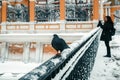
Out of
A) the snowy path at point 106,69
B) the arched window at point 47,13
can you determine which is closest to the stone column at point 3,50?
the arched window at point 47,13

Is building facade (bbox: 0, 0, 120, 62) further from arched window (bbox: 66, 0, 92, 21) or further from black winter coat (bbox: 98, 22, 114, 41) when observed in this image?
black winter coat (bbox: 98, 22, 114, 41)

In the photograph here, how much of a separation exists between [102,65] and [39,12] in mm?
17775

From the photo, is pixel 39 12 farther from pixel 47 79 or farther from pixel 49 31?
pixel 47 79

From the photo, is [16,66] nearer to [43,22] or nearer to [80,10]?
[43,22]

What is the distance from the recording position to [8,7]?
24.8 metres

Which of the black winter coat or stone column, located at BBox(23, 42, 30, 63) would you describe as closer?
the black winter coat

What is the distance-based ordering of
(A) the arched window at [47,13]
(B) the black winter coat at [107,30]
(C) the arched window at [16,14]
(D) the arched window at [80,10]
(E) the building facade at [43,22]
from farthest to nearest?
(C) the arched window at [16,14] → (A) the arched window at [47,13] → (D) the arched window at [80,10] → (E) the building facade at [43,22] → (B) the black winter coat at [107,30]

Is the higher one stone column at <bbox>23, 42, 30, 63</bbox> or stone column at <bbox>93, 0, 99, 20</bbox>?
stone column at <bbox>93, 0, 99, 20</bbox>

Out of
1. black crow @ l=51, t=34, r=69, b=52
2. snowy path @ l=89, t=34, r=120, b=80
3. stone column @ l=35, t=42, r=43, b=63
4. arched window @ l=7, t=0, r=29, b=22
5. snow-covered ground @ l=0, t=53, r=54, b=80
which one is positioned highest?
arched window @ l=7, t=0, r=29, b=22

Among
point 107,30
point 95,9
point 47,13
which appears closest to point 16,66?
point 47,13

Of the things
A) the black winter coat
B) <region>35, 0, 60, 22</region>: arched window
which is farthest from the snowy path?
<region>35, 0, 60, 22</region>: arched window

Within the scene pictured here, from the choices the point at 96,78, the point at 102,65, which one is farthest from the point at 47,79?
the point at 102,65

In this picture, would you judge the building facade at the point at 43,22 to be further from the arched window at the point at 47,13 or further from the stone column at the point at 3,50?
the stone column at the point at 3,50

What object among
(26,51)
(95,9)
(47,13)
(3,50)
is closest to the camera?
(26,51)
